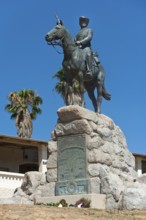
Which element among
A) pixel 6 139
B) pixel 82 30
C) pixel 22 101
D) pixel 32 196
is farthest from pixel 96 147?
pixel 22 101

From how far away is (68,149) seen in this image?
16.3 meters

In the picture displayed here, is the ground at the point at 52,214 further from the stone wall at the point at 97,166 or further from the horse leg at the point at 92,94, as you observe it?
the horse leg at the point at 92,94

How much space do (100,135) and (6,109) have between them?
1130 inches

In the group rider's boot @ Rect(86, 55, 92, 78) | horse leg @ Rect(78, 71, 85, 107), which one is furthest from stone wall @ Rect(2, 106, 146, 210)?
rider's boot @ Rect(86, 55, 92, 78)

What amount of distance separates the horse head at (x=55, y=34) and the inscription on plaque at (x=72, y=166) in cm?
331

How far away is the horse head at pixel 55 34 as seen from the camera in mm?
16469

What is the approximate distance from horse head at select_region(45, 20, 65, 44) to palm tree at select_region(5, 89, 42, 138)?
26562mm

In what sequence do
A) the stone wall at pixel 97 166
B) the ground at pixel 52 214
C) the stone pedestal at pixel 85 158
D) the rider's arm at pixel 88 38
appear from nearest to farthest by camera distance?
the ground at pixel 52 214 → the stone wall at pixel 97 166 → the stone pedestal at pixel 85 158 → the rider's arm at pixel 88 38

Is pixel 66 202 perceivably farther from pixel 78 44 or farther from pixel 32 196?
pixel 78 44

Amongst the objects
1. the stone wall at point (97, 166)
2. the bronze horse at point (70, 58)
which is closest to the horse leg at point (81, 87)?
the bronze horse at point (70, 58)

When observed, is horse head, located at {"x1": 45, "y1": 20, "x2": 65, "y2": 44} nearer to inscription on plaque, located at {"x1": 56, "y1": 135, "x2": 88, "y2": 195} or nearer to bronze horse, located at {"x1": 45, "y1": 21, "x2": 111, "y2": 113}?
bronze horse, located at {"x1": 45, "y1": 21, "x2": 111, "y2": 113}

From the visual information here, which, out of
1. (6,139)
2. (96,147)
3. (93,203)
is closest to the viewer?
(93,203)

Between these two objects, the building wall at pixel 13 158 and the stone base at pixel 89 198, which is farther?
the building wall at pixel 13 158

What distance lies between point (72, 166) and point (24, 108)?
2831 cm
